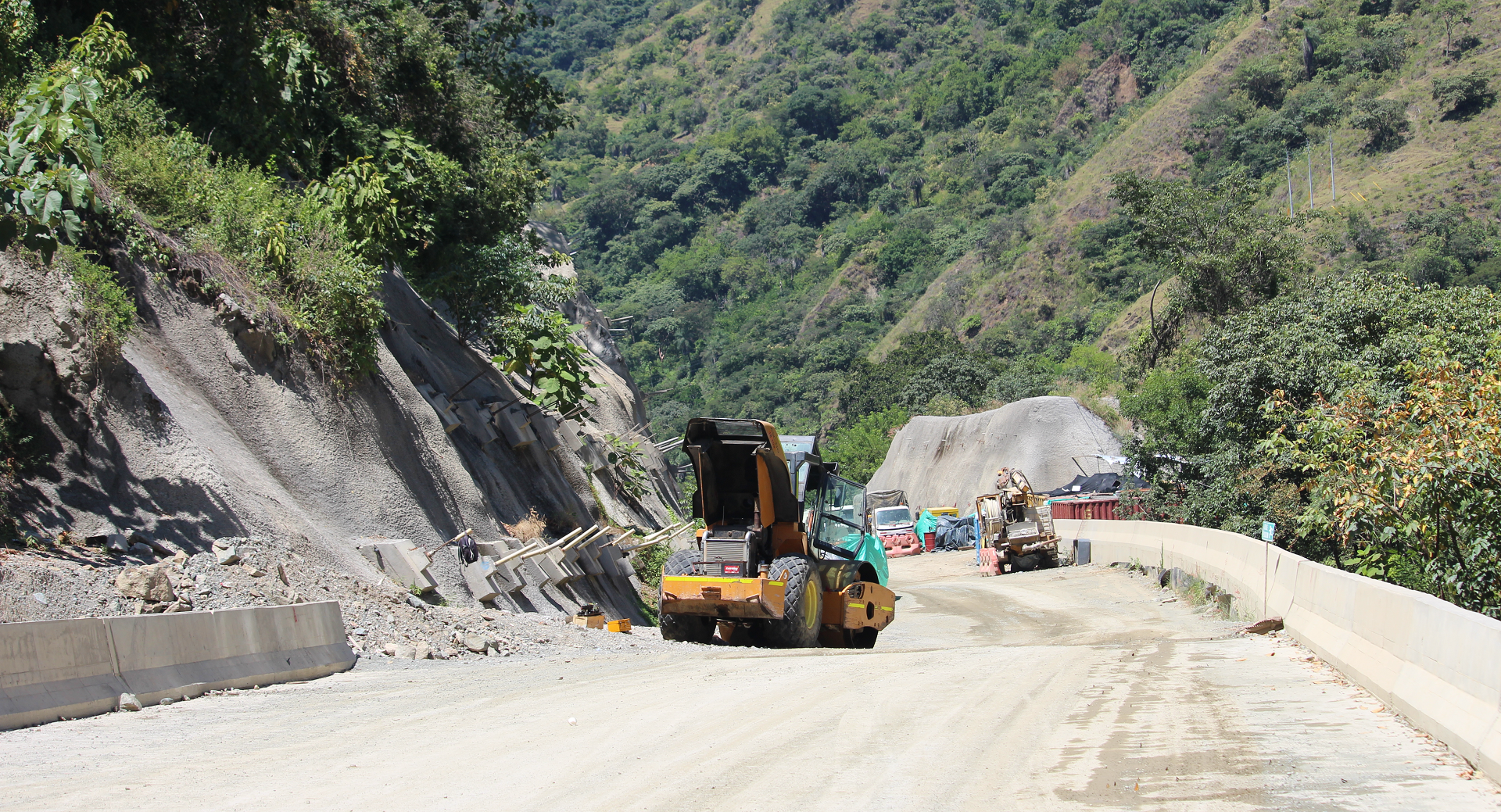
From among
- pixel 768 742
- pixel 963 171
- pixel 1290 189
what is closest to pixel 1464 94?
pixel 1290 189

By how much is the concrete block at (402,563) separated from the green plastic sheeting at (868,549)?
19.2 ft

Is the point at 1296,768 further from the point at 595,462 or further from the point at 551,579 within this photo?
the point at 595,462

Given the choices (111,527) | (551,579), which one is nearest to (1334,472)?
(551,579)

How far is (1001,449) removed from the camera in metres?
58.6

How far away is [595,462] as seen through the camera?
28266mm

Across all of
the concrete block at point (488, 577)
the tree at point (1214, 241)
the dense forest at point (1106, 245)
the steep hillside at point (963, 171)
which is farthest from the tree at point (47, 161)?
the steep hillside at point (963, 171)

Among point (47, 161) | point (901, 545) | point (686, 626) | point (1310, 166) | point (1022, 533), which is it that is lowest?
point (901, 545)

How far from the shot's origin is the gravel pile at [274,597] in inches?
390

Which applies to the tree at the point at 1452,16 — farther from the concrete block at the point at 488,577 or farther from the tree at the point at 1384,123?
the concrete block at the point at 488,577

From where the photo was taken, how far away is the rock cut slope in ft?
183

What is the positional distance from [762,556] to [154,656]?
7.69 metres

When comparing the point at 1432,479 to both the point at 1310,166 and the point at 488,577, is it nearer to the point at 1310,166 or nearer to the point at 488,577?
the point at 488,577

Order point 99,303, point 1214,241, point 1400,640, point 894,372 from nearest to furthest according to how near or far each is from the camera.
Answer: point 1400,640 < point 99,303 < point 1214,241 < point 894,372

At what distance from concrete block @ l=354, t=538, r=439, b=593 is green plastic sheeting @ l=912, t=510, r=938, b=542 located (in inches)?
1411
